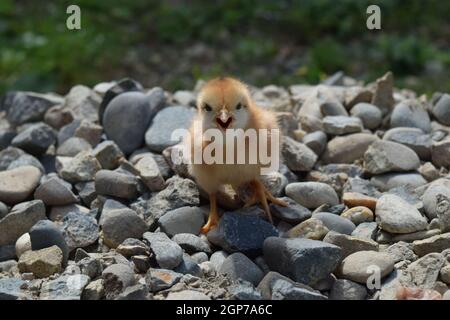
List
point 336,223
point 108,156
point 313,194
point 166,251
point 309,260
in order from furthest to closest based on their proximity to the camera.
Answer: point 108,156 < point 313,194 < point 336,223 < point 166,251 < point 309,260

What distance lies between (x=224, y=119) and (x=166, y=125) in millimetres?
1061

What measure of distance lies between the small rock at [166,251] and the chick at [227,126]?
0.34m

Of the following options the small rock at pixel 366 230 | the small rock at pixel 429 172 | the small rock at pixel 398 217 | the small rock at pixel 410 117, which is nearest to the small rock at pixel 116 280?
the small rock at pixel 366 230

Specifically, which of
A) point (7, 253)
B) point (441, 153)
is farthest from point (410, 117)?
point (7, 253)

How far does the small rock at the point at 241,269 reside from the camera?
3.28 m

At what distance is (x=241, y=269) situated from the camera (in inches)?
130

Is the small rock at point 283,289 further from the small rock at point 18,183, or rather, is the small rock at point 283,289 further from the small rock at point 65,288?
the small rock at point 18,183

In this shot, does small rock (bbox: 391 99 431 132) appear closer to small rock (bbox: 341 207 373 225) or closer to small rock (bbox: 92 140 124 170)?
small rock (bbox: 341 207 373 225)

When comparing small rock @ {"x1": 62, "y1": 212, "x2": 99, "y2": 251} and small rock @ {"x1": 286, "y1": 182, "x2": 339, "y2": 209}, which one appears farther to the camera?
small rock @ {"x1": 286, "y1": 182, "x2": 339, "y2": 209}

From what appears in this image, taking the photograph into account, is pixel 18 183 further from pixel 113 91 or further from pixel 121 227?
pixel 113 91

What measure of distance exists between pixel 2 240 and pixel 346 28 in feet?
16.8

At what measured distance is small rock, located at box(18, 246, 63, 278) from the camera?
11.0ft

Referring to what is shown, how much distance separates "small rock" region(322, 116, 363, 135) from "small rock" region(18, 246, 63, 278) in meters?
1.84

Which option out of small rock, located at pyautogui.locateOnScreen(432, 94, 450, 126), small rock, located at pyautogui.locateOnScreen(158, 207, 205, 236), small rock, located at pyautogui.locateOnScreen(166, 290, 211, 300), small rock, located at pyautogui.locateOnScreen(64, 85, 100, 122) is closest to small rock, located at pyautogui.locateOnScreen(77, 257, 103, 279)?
small rock, located at pyautogui.locateOnScreen(166, 290, 211, 300)
